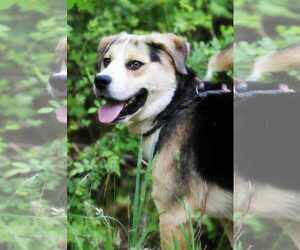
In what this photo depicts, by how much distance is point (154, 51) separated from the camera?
13.5 feet

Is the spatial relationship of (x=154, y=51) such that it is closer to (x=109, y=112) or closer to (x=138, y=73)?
(x=138, y=73)

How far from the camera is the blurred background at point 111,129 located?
4172 millimetres

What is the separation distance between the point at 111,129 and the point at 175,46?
47cm

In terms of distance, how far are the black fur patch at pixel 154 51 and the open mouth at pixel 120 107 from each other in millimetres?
147

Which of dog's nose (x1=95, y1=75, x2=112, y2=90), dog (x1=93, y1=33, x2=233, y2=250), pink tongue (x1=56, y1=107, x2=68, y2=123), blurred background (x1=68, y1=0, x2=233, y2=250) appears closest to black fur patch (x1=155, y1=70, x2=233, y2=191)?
dog (x1=93, y1=33, x2=233, y2=250)

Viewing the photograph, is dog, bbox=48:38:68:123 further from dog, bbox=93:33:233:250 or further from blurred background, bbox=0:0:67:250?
dog, bbox=93:33:233:250

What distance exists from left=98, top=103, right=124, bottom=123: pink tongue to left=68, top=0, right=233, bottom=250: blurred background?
0.03 m

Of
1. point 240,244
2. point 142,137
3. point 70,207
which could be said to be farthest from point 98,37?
point 240,244

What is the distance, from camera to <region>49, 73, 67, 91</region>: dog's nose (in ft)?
13.7

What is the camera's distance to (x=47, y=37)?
13.6ft

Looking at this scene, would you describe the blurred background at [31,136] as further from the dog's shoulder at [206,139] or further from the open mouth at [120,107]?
the dog's shoulder at [206,139]

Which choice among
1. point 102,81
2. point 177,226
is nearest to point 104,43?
point 102,81

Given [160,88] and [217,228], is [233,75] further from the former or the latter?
[217,228]

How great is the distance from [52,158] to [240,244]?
93cm
